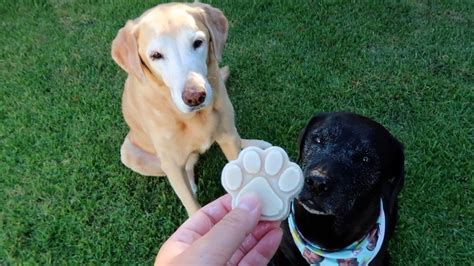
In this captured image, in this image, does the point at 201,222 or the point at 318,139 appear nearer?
the point at 201,222

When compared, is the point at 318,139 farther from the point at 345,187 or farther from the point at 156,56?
the point at 156,56

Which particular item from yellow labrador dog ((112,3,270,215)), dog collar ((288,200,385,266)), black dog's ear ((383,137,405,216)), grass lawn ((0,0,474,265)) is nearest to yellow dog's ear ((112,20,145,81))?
yellow labrador dog ((112,3,270,215))

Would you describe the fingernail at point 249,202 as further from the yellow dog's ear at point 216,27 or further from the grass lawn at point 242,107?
the grass lawn at point 242,107

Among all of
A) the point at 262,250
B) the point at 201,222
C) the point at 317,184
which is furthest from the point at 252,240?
the point at 317,184

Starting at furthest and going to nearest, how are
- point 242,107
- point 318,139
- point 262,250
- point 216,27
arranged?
A: 1. point 242,107
2. point 216,27
3. point 318,139
4. point 262,250

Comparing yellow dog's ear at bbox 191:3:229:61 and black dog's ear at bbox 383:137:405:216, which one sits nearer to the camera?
black dog's ear at bbox 383:137:405:216

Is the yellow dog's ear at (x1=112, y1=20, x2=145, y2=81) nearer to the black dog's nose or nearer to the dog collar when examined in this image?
the black dog's nose
